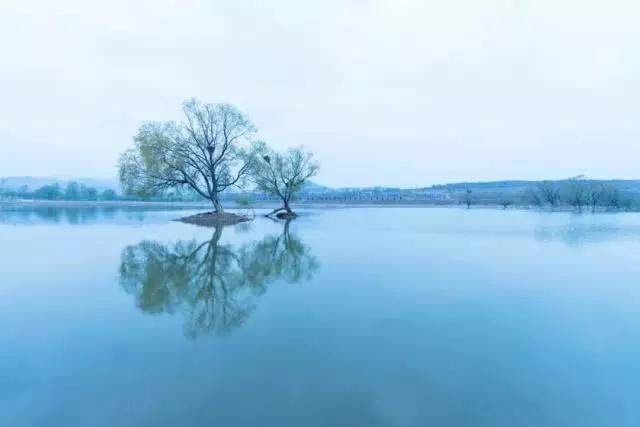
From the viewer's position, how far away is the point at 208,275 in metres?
11.4

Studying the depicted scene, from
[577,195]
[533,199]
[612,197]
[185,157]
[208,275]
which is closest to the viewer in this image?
[208,275]

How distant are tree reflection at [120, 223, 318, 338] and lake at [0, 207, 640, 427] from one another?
69mm

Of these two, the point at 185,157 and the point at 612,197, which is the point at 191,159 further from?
the point at 612,197

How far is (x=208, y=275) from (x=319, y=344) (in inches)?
246

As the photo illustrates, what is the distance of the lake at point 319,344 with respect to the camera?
4.35 m

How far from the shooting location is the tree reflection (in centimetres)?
796

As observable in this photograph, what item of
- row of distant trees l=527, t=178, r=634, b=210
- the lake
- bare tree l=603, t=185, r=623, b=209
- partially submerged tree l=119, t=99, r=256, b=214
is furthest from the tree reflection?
bare tree l=603, t=185, r=623, b=209

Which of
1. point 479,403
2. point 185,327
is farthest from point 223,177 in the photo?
point 479,403

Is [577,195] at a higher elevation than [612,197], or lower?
higher

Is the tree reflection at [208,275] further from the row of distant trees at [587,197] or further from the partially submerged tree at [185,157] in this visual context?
the row of distant trees at [587,197]

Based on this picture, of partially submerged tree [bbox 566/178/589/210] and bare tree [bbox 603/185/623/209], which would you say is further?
partially submerged tree [bbox 566/178/589/210]

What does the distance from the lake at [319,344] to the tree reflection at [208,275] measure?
7 cm

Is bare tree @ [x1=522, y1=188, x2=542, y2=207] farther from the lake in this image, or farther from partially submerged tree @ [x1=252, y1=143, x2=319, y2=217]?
the lake

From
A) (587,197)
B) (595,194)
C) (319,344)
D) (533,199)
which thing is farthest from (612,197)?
(319,344)
